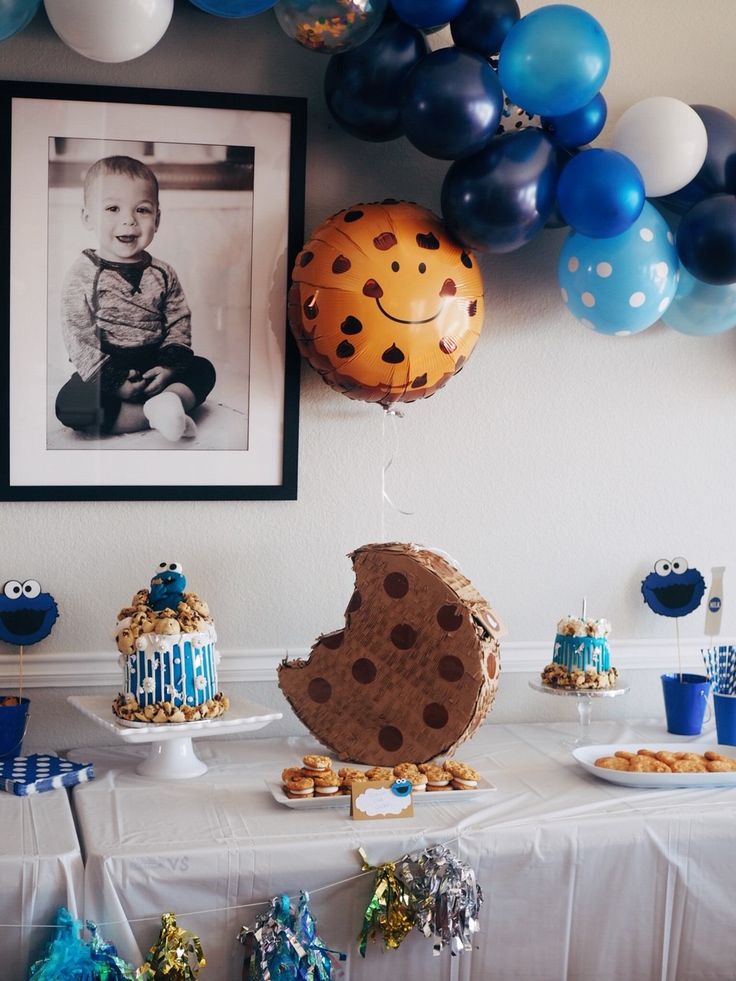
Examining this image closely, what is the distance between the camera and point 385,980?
165 centimetres

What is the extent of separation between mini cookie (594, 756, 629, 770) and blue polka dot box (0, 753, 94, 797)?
878 mm

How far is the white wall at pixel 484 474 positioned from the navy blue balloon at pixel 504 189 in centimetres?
30

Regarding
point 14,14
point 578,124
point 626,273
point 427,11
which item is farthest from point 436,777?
point 14,14

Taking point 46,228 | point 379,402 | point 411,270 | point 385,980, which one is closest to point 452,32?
point 411,270

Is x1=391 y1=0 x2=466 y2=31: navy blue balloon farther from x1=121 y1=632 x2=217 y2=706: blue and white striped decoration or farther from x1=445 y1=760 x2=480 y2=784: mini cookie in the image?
x1=445 y1=760 x2=480 y2=784: mini cookie

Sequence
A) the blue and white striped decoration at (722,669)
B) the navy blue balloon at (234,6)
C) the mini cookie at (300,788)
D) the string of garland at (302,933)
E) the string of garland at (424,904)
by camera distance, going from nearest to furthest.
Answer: the string of garland at (302,933)
the string of garland at (424,904)
the mini cookie at (300,788)
the navy blue balloon at (234,6)
the blue and white striped decoration at (722,669)

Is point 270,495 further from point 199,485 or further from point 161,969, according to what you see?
point 161,969

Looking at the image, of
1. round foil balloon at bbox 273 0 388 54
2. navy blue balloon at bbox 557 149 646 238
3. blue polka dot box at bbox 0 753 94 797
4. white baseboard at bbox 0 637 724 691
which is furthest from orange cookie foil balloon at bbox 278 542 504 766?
round foil balloon at bbox 273 0 388 54

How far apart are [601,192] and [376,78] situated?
435mm

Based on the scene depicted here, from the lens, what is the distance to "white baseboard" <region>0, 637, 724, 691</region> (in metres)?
2.10

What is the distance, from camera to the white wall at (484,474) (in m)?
2.12

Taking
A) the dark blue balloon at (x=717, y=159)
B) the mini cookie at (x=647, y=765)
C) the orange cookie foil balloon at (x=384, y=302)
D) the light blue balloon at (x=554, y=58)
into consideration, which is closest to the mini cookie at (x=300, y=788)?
the mini cookie at (x=647, y=765)

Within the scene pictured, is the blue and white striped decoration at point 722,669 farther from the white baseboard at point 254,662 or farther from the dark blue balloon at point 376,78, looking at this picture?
the dark blue balloon at point 376,78

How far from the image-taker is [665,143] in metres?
1.98
